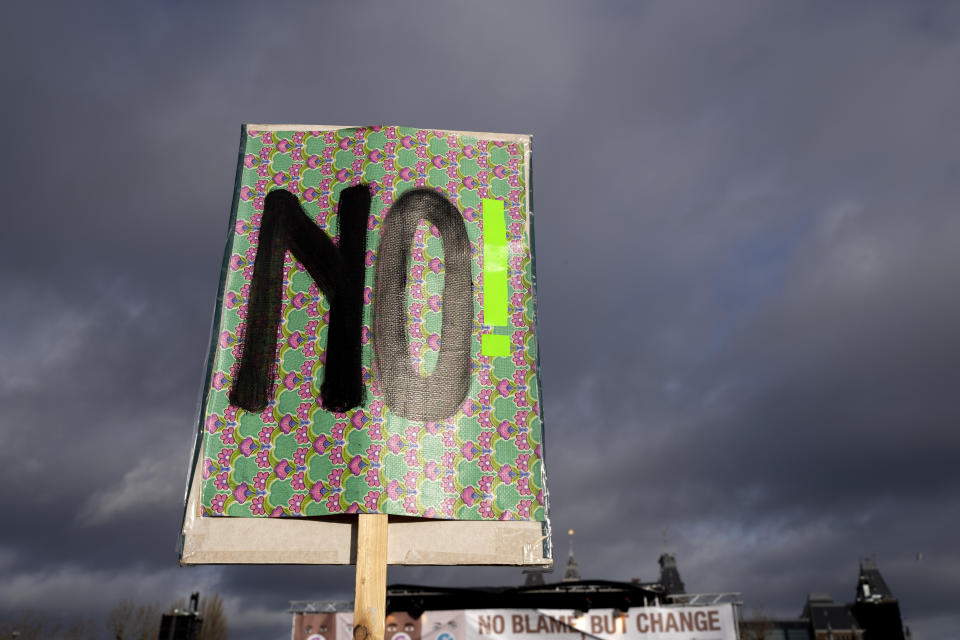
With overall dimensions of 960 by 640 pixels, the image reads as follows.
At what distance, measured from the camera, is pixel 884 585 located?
70.4 m

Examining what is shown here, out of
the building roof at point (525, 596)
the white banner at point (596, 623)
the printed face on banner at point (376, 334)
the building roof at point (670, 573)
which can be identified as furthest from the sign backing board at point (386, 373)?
the building roof at point (670, 573)

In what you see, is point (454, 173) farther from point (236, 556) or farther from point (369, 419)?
point (236, 556)

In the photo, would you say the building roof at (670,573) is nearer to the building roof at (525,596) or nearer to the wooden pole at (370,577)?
the building roof at (525,596)

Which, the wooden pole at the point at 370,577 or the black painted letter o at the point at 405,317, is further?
the black painted letter o at the point at 405,317

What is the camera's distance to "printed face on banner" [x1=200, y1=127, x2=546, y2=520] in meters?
4.80

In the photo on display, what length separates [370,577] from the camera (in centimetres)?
447

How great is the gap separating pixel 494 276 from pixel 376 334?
0.91 m

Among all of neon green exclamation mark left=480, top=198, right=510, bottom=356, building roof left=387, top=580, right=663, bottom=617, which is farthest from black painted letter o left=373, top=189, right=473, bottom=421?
building roof left=387, top=580, right=663, bottom=617

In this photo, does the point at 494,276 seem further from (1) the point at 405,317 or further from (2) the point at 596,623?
(2) the point at 596,623

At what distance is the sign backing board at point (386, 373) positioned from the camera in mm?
4730

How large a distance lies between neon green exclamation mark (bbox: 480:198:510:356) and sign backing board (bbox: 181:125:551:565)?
0.01 metres

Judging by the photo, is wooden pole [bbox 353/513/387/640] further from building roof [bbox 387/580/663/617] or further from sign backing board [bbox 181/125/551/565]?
building roof [bbox 387/580/663/617]

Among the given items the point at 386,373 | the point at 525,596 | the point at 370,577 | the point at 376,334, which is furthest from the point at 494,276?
the point at 525,596

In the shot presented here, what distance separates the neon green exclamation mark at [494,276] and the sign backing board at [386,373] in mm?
11
